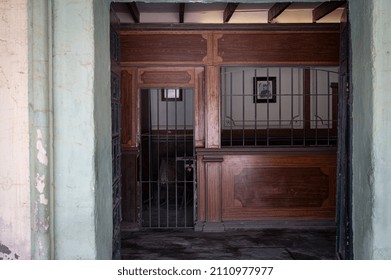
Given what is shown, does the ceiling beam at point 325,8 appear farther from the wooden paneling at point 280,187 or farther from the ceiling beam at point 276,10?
the wooden paneling at point 280,187

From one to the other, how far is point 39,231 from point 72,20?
115 cm

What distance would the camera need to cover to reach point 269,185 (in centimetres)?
628

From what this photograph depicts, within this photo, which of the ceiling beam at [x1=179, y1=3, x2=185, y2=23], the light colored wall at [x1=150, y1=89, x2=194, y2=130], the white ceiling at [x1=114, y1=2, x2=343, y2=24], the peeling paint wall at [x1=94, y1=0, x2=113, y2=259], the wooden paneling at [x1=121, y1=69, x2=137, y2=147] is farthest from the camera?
the light colored wall at [x1=150, y1=89, x2=194, y2=130]

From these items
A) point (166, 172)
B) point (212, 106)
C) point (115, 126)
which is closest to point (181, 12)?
point (212, 106)

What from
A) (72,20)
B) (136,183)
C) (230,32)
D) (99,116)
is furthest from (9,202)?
(230,32)

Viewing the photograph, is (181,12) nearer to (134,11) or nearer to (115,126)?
(134,11)

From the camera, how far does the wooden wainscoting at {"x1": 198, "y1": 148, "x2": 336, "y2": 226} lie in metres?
6.20

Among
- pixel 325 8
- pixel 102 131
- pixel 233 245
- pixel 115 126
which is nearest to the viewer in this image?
pixel 102 131

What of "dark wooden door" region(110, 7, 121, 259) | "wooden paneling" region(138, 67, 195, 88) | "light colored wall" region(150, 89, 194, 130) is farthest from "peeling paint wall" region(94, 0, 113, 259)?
"light colored wall" region(150, 89, 194, 130)

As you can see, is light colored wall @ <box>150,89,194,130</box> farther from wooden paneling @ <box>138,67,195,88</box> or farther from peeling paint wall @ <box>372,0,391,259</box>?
peeling paint wall @ <box>372,0,391,259</box>

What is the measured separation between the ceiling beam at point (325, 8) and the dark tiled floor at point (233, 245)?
2865 mm

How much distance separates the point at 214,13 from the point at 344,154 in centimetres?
429

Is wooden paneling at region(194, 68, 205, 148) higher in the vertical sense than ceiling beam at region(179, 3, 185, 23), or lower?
lower

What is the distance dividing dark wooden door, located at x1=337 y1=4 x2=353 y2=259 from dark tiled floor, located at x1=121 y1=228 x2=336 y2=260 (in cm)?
136
